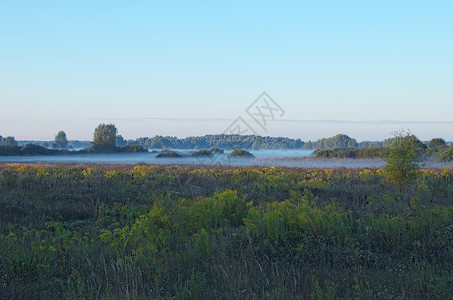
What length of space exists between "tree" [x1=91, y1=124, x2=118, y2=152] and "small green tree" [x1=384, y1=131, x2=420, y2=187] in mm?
71273

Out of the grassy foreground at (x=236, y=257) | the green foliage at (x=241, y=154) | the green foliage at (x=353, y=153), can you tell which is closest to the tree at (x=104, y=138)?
the green foliage at (x=241, y=154)

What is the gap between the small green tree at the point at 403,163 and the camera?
17.9m

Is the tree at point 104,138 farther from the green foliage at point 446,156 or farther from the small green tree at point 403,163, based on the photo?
the small green tree at point 403,163

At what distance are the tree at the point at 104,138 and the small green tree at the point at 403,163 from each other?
71.3 meters

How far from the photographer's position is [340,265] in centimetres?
625

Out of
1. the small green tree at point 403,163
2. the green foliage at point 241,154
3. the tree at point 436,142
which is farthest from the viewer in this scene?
the tree at point 436,142

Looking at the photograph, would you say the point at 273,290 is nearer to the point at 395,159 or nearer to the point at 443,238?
the point at 443,238

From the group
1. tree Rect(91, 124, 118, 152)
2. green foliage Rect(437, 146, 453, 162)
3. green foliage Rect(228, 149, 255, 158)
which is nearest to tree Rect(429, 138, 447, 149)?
green foliage Rect(437, 146, 453, 162)

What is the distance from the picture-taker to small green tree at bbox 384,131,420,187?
58.7ft

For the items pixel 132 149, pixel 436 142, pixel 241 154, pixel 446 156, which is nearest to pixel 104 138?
pixel 132 149

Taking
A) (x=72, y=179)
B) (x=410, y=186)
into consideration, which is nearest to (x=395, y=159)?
(x=410, y=186)

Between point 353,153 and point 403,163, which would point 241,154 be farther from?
point 403,163

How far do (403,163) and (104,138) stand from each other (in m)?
79.0

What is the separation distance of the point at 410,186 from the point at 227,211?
10.4m
